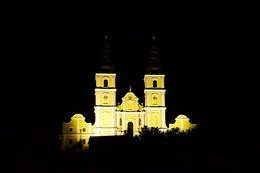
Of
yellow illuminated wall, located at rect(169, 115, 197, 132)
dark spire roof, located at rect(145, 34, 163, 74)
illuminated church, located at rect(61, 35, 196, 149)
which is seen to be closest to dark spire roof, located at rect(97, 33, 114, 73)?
illuminated church, located at rect(61, 35, 196, 149)

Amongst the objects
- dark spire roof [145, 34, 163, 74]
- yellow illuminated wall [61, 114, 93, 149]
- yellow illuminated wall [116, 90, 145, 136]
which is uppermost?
dark spire roof [145, 34, 163, 74]

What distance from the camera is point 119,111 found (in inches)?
2172

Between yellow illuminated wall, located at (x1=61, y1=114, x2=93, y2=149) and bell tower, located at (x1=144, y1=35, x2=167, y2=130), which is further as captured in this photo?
bell tower, located at (x1=144, y1=35, x2=167, y2=130)

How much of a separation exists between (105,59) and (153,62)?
16.1 feet

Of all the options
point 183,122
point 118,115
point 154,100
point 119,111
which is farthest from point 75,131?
point 183,122

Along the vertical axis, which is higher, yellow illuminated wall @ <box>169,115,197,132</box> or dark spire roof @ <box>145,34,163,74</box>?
dark spire roof @ <box>145,34,163,74</box>

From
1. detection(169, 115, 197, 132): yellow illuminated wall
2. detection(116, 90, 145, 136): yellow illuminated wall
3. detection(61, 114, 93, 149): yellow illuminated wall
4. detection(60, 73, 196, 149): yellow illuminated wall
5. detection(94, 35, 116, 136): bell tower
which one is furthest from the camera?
detection(116, 90, 145, 136): yellow illuminated wall

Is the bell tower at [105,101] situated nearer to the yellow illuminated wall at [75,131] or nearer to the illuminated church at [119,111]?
the illuminated church at [119,111]

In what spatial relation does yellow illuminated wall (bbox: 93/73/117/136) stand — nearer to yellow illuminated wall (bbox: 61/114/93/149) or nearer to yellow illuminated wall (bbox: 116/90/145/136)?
yellow illuminated wall (bbox: 116/90/145/136)

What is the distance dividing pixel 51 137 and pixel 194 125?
14.7 m

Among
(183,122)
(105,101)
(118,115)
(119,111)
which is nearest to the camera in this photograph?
(105,101)

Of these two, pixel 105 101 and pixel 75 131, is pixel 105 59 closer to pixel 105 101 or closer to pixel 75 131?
pixel 105 101

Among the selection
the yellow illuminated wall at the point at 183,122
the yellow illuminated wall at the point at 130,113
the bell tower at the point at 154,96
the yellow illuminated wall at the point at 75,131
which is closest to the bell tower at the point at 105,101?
the yellow illuminated wall at the point at 130,113

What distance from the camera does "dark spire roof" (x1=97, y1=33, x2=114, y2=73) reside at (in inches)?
2167
